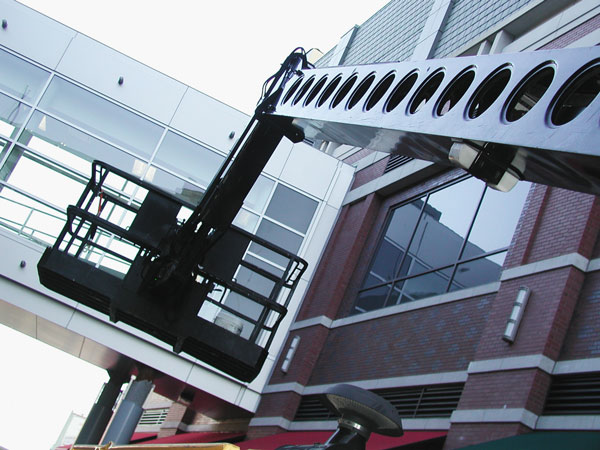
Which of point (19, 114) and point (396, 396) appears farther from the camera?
point (19, 114)

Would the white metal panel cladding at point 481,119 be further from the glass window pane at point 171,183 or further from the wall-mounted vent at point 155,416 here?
the wall-mounted vent at point 155,416

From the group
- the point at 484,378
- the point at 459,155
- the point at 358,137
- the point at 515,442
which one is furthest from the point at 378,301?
the point at 459,155

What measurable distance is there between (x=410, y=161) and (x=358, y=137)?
41.9ft

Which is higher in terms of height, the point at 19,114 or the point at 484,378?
the point at 19,114

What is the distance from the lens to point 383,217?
18359 mm

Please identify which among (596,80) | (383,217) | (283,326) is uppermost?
(383,217)

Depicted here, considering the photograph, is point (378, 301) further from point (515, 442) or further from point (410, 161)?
point (515, 442)

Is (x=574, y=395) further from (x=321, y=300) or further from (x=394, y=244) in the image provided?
(x=321, y=300)

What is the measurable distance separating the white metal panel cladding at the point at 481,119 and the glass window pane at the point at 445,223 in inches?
396

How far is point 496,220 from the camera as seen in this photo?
13.8 meters

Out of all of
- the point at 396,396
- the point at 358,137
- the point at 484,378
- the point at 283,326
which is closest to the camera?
the point at 358,137

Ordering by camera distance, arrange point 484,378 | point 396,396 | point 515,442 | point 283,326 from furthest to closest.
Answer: point 283,326 < point 396,396 < point 484,378 < point 515,442

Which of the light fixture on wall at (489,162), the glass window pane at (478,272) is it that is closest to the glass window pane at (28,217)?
the glass window pane at (478,272)

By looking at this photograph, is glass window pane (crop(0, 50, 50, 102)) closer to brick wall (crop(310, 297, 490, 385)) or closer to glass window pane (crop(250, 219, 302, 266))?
glass window pane (crop(250, 219, 302, 266))
